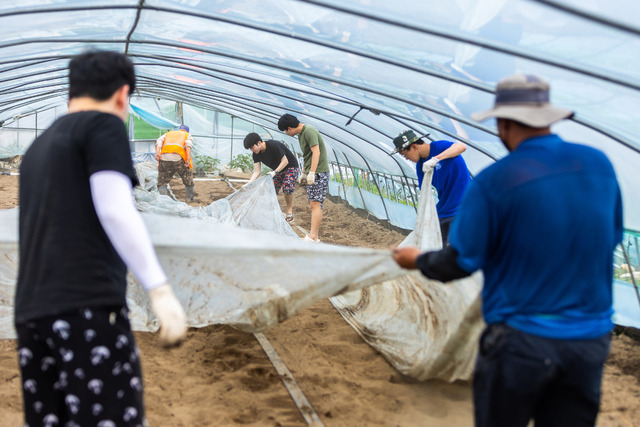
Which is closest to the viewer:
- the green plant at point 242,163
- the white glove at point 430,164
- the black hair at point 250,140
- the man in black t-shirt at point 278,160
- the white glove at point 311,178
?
the white glove at point 430,164

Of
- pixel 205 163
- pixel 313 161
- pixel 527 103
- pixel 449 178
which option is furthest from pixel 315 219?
pixel 205 163

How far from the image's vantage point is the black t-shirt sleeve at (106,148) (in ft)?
4.64

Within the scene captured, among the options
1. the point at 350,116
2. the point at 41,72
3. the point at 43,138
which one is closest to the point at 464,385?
the point at 43,138

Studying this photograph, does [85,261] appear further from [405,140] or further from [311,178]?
[311,178]

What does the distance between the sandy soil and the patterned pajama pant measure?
116 cm

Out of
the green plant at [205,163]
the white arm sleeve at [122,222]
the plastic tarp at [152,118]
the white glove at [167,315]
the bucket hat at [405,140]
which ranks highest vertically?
the white arm sleeve at [122,222]

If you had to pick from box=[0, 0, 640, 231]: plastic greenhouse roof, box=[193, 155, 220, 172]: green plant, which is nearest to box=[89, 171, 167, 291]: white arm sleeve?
box=[0, 0, 640, 231]: plastic greenhouse roof

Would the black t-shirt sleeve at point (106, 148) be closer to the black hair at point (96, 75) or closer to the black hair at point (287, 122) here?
the black hair at point (96, 75)

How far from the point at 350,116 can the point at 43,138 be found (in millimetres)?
5441

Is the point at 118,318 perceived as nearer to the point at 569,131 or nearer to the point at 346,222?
the point at 569,131

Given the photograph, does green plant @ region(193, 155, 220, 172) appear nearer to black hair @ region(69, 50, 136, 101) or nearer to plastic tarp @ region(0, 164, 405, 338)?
plastic tarp @ region(0, 164, 405, 338)

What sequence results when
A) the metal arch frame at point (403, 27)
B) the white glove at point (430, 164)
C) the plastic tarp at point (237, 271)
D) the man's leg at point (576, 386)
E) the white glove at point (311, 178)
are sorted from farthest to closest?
the white glove at point (311, 178), the white glove at point (430, 164), the metal arch frame at point (403, 27), the plastic tarp at point (237, 271), the man's leg at point (576, 386)

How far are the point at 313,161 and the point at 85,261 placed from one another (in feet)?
17.4

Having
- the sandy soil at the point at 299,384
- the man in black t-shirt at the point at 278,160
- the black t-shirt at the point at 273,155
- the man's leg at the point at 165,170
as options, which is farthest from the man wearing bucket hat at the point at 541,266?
the man's leg at the point at 165,170
